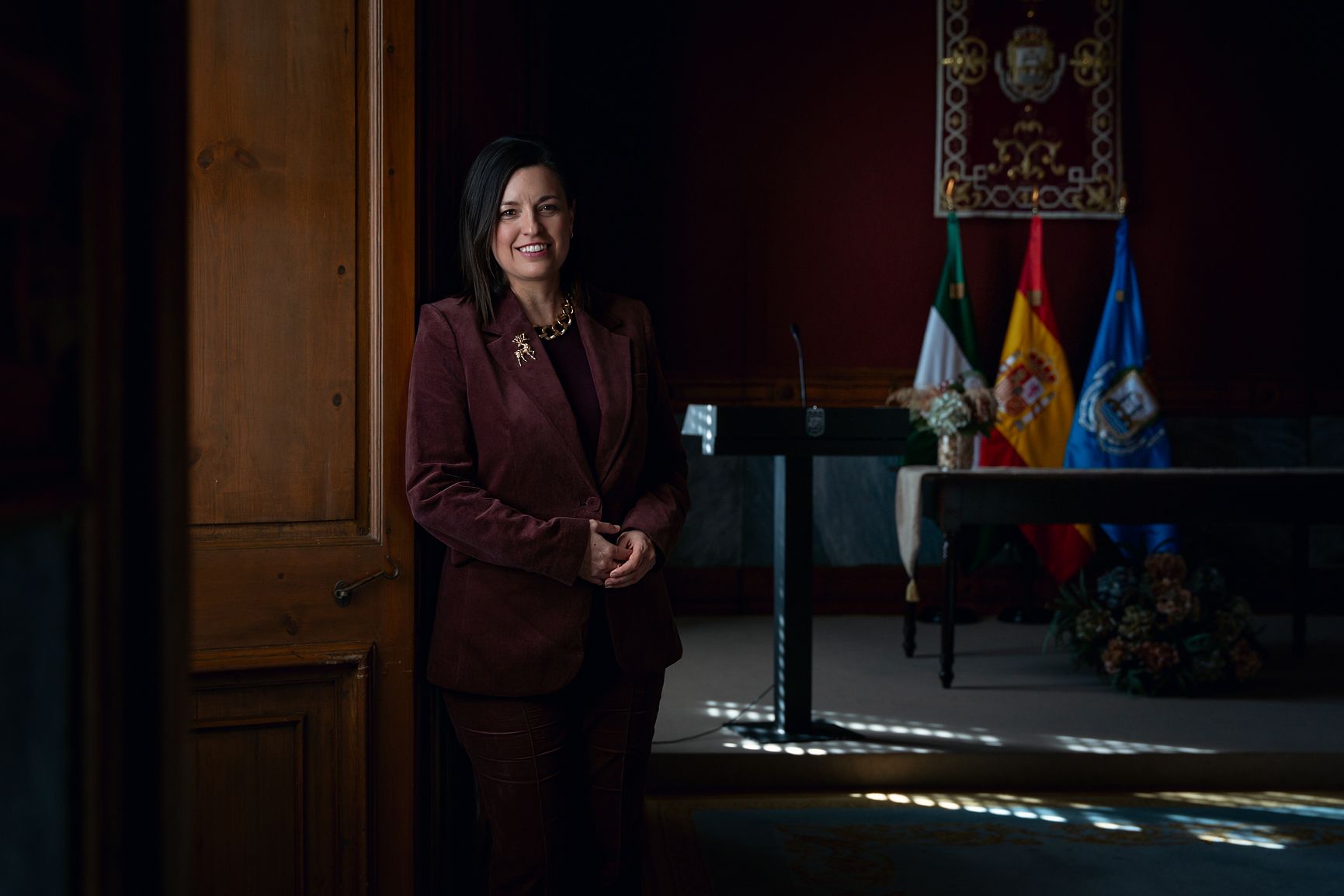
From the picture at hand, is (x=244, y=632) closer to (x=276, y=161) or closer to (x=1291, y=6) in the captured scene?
(x=276, y=161)

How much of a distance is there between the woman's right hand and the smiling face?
0.45 meters

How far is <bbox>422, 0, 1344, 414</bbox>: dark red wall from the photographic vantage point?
5117 millimetres


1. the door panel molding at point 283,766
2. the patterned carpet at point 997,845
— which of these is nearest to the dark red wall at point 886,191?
the patterned carpet at point 997,845

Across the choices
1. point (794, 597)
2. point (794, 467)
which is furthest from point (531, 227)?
point (794, 597)

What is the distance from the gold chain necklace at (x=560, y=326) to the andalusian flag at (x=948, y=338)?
342 cm

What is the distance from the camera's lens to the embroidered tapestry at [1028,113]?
17.2 ft

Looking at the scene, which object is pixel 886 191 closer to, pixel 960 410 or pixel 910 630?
pixel 960 410

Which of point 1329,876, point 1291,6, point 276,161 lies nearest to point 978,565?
point 1329,876

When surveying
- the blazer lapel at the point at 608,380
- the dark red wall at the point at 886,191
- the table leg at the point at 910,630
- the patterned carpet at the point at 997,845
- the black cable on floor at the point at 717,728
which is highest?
the dark red wall at the point at 886,191

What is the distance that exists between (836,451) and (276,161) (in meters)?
1.76

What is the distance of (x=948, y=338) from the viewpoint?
5.12 m

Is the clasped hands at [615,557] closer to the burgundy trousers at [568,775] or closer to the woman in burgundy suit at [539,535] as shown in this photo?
the woman in burgundy suit at [539,535]

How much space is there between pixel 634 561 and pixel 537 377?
347mm

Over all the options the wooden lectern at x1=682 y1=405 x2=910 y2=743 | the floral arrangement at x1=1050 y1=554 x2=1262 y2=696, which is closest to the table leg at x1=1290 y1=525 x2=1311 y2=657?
the floral arrangement at x1=1050 y1=554 x2=1262 y2=696
